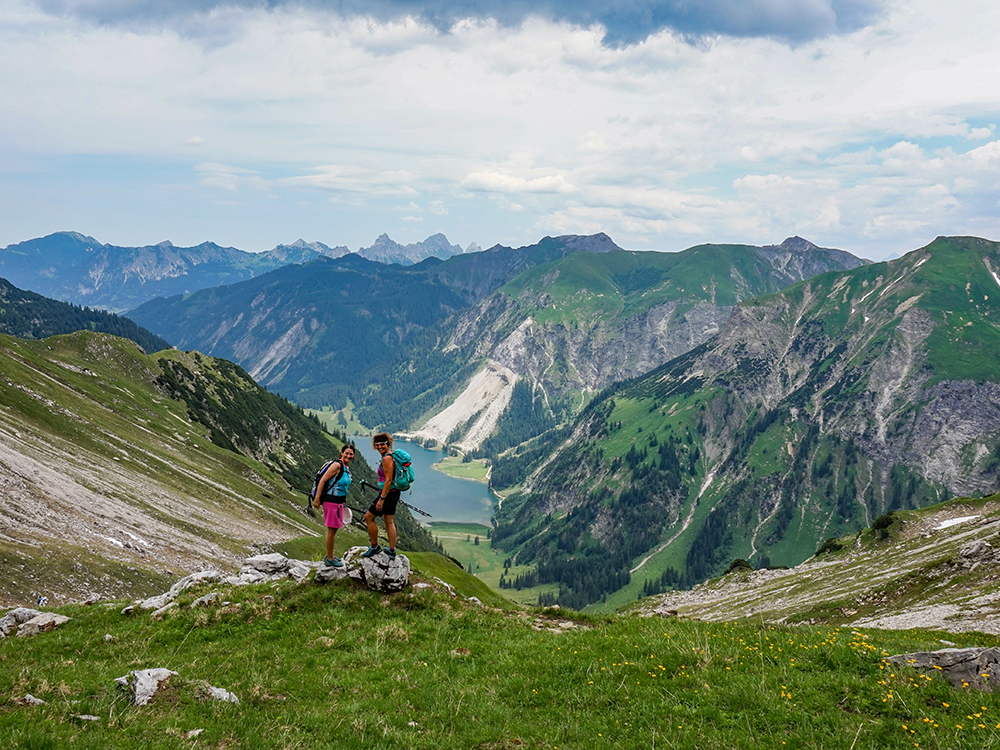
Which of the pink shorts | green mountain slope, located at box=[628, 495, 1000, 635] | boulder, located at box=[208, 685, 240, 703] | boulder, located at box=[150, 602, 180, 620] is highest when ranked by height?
the pink shorts

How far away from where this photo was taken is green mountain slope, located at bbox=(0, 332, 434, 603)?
49.3 meters

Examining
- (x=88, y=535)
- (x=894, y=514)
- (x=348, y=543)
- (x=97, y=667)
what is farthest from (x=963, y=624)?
(x=348, y=543)

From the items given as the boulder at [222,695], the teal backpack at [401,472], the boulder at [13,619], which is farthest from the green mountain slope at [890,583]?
the boulder at [13,619]

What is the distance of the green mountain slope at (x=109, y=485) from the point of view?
4934cm

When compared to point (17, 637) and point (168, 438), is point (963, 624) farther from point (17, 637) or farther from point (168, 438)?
point (168, 438)

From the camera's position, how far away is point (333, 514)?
2464 cm

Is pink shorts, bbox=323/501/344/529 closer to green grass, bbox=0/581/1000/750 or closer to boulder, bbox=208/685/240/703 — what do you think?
green grass, bbox=0/581/1000/750

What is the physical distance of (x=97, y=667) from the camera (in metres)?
19.4

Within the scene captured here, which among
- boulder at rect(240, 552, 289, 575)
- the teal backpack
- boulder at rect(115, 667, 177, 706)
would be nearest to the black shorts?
the teal backpack

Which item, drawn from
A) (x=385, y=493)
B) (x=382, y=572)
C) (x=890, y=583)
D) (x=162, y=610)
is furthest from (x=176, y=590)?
(x=890, y=583)

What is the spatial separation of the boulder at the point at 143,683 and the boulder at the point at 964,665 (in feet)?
73.4

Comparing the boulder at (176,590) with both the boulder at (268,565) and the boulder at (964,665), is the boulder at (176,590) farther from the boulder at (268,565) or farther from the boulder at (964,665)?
the boulder at (964,665)

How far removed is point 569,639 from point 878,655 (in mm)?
10138

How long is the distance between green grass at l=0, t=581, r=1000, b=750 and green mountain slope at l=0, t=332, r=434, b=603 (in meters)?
26.9
